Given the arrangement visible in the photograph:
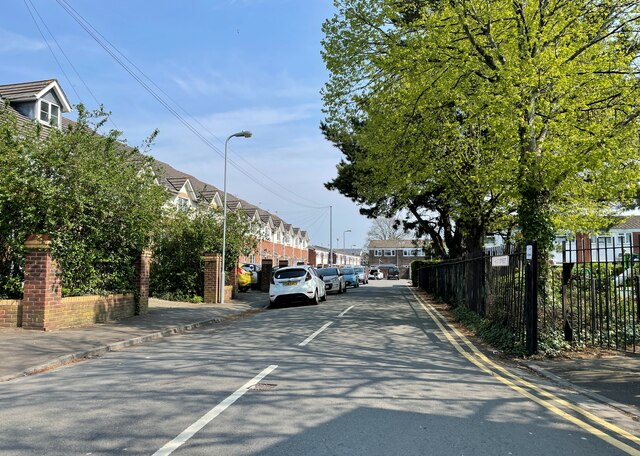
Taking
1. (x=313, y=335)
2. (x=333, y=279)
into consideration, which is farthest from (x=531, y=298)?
(x=333, y=279)

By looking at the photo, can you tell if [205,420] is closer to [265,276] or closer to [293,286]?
[293,286]

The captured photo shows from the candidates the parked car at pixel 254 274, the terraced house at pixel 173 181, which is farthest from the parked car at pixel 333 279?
the terraced house at pixel 173 181

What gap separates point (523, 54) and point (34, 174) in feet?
37.1

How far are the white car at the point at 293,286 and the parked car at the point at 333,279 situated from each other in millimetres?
8023

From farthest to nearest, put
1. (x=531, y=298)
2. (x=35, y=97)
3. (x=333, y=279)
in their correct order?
(x=333, y=279) → (x=35, y=97) → (x=531, y=298)

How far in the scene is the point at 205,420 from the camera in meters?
4.97

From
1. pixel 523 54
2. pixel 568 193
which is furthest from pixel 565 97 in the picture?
pixel 568 193

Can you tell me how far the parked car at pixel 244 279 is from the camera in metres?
26.3

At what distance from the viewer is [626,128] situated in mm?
10492

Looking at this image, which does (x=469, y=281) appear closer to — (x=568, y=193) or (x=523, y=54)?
(x=568, y=193)

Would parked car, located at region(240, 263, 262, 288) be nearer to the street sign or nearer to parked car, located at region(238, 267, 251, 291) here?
parked car, located at region(238, 267, 251, 291)

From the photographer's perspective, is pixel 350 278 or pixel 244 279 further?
pixel 350 278

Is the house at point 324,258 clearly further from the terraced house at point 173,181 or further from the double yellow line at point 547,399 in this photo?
the double yellow line at point 547,399

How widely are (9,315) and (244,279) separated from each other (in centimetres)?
1592
